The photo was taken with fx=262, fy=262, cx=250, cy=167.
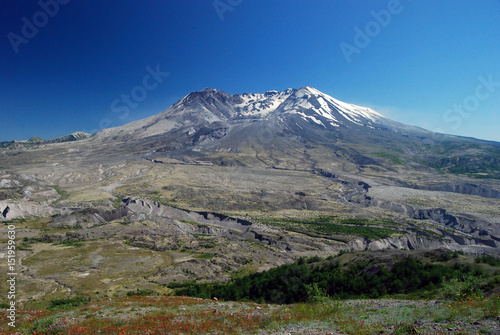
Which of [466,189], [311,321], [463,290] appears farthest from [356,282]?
→ [466,189]

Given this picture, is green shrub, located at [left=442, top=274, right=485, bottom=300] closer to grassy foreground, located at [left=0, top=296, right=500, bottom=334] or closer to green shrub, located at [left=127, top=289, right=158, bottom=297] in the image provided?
grassy foreground, located at [left=0, top=296, right=500, bottom=334]

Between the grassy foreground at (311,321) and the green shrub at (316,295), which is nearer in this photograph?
the grassy foreground at (311,321)

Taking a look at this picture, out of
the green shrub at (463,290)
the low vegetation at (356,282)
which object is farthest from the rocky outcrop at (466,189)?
the green shrub at (463,290)

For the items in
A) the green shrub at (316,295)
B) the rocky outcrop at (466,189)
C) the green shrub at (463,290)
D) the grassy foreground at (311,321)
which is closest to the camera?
the grassy foreground at (311,321)

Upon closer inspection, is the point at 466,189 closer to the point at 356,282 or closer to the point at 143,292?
the point at 356,282

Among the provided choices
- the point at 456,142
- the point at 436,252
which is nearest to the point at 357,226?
the point at 436,252

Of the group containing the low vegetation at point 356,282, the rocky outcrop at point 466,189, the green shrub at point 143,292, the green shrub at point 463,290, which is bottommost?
the rocky outcrop at point 466,189

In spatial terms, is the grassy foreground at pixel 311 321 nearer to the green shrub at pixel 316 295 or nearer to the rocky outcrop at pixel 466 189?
the green shrub at pixel 316 295

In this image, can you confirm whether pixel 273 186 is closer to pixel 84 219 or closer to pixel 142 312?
pixel 84 219

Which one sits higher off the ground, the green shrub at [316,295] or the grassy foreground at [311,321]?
the grassy foreground at [311,321]

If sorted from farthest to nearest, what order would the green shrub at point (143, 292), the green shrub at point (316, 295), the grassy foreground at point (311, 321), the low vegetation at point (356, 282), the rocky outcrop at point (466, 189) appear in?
the rocky outcrop at point (466, 189), the green shrub at point (143, 292), the low vegetation at point (356, 282), the green shrub at point (316, 295), the grassy foreground at point (311, 321)

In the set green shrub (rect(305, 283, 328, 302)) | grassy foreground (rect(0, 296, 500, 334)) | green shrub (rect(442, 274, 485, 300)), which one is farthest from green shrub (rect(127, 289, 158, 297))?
green shrub (rect(442, 274, 485, 300))
